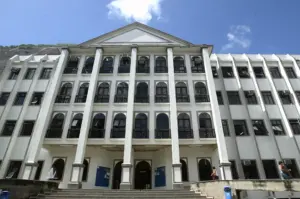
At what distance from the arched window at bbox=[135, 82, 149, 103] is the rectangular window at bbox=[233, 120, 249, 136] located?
8050 mm

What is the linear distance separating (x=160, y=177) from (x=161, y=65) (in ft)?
33.9

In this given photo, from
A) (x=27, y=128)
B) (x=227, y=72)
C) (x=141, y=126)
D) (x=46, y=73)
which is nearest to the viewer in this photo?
(x=141, y=126)

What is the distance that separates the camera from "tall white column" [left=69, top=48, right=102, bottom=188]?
14.8 metres

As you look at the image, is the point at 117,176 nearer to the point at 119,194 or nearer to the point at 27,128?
the point at 119,194

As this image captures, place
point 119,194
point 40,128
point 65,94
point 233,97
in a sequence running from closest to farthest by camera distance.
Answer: point 119,194
point 40,128
point 65,94
point 233,97

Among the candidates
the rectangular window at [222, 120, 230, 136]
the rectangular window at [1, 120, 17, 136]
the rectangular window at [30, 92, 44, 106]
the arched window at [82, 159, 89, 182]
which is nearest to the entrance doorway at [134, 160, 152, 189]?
the arched window at [82, 159, 89, 182]

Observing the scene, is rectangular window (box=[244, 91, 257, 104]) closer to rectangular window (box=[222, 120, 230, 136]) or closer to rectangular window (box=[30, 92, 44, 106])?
rectangular window (box=[222, 120, 230, 136])

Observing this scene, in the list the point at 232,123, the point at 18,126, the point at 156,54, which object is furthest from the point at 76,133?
the point at 232,123

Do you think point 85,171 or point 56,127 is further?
point 56,127

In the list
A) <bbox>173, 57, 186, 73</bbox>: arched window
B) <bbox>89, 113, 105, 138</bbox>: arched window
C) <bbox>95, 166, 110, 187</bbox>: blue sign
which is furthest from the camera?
<bbox>173, 57, 186, 73</bbox>: arched window

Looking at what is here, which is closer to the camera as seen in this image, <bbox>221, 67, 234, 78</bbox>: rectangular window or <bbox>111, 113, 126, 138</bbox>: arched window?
<bbox>111, 113, 126, 138</bbox>: arched window

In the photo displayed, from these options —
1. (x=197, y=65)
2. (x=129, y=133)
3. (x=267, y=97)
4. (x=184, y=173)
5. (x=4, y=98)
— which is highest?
(x=197, y=65)

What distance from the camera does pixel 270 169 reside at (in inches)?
670

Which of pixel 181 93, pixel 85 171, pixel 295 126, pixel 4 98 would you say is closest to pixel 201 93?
pixel 181 93
